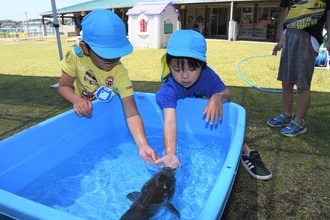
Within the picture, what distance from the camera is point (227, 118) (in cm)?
207

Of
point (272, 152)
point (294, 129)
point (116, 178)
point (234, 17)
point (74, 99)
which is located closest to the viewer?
point (116, 178)

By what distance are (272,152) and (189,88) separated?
77cm

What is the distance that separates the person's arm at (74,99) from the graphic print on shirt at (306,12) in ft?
5.79

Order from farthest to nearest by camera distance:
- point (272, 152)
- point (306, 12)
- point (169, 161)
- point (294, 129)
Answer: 1. point (294, 129)
2. point (306, 12)
3. point (272, 152)
4. point (169, 161)

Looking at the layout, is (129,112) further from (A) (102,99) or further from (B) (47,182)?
(B) (47,182)

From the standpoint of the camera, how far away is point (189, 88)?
2178 millimetres

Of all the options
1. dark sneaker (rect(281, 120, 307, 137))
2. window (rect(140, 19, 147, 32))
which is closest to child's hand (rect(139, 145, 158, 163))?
dark sneaker (rect(281, 120, 307, 137))

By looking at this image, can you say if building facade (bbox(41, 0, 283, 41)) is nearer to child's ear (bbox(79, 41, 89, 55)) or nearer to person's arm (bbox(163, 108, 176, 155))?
child's ear (bbox(79, 41, 89, 55))

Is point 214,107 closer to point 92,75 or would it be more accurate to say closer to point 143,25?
point 92,75

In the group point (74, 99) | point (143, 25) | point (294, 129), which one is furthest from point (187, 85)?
point (143, 25)

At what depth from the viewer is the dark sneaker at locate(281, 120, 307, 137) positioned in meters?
2.37

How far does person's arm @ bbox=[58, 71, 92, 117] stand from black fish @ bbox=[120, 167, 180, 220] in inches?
29.9

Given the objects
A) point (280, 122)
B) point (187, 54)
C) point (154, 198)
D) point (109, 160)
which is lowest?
point (109, 160)

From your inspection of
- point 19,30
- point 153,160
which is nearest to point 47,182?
point 153,160
